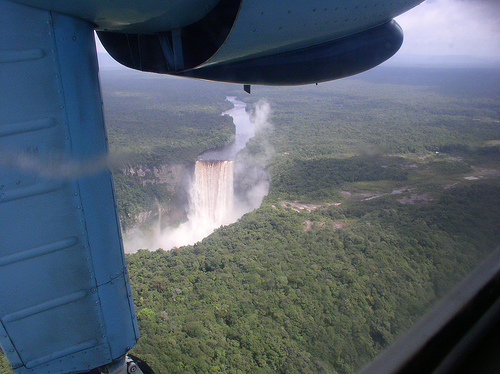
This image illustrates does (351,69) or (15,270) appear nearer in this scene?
(15,270)

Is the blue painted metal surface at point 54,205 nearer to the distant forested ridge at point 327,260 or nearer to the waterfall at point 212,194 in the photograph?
the distant forested ridge at point 327,260

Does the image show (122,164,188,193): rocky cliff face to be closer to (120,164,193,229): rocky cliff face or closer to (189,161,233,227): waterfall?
(120,164,193,229): rocky cliff face

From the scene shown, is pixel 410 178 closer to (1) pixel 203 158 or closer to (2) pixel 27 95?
(1) pixel 203 158

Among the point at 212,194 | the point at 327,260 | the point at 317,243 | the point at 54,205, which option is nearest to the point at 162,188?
the point at 212,194

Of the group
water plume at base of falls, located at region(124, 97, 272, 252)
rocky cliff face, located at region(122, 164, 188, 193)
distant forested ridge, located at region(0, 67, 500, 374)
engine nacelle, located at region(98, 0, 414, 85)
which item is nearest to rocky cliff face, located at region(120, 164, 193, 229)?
rocky cliff face, located at region(122, 164, 188, 193)

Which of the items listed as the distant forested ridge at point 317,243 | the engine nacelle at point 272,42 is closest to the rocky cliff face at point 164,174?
the distant forested ridge at point 317,243

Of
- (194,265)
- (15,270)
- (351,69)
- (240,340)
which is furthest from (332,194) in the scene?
(15,270)
